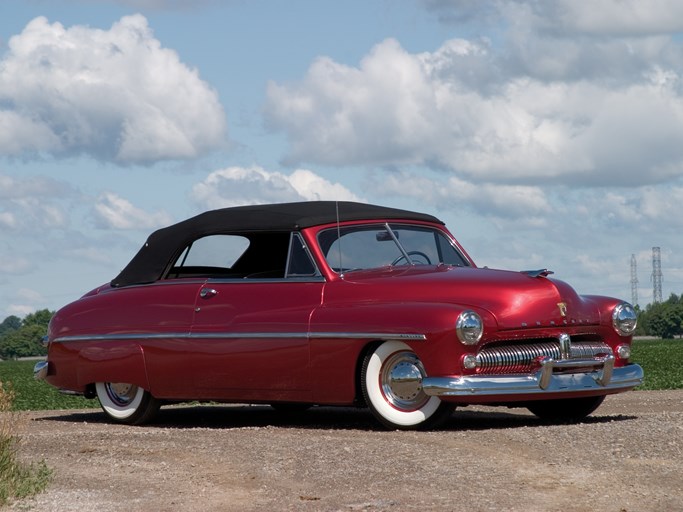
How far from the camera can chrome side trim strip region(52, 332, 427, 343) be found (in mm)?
10211

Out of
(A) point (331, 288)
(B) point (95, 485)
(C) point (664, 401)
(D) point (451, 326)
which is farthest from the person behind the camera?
(C) point (664, 401)

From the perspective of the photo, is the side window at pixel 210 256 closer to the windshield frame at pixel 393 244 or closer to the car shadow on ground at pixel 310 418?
the windshield frame at pixel 393 244

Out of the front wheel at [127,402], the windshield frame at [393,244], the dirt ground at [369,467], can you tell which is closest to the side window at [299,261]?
the windshield frame at [393,244]

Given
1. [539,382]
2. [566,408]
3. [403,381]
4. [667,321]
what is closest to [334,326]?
[403,381]

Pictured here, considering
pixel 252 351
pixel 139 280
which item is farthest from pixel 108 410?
pixel 252 351

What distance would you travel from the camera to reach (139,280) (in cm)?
1238

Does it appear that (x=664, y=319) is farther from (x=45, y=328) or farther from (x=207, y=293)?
(x=207, y=293)

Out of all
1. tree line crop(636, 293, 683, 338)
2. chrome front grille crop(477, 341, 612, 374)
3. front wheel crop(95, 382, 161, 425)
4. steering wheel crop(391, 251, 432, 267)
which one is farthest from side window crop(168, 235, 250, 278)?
tree line crop(636, 293, 683, 338)

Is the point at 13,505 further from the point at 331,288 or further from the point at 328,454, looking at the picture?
the point at 331,288

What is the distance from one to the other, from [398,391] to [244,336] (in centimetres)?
153

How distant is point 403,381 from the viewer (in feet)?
33.9

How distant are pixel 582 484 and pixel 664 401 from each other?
24.7ft

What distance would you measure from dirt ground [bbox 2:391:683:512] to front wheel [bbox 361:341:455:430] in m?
0.22

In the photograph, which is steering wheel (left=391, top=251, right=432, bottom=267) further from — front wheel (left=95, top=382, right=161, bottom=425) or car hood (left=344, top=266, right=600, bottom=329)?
front wheel (left=95, top=382, right=161, bottom=425)
